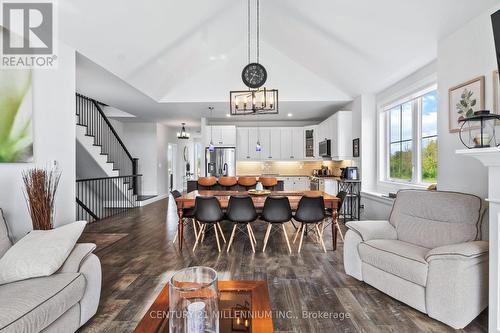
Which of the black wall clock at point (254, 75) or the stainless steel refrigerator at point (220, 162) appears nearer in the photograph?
the black wall clock at point (254, 75)

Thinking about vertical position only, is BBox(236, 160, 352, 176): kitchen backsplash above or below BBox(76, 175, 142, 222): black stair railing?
above

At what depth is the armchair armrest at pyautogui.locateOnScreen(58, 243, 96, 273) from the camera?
1.91 meters

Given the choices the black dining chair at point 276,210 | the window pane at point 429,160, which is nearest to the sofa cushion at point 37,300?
the black dining chair at point 276,210

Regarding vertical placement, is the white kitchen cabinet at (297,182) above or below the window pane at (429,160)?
below

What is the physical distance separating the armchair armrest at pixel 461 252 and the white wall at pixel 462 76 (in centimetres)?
102

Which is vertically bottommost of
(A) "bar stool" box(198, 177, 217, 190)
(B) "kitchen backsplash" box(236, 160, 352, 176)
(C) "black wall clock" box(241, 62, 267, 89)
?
(A) "bar stool" box(198, 177, 217, 190)

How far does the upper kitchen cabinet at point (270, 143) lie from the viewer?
28.0ft

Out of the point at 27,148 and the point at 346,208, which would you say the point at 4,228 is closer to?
the point at 27,148

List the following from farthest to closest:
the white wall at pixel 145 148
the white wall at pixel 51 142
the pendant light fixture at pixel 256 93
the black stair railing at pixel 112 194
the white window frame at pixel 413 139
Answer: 1. the white wall at pixel 145 148
2. the black stair railing at pixel 112 194
3. the pendant light fixture at pixel 256 93
4. the white window frame at pixel 413 139
5. the white wall at pixel 51 142

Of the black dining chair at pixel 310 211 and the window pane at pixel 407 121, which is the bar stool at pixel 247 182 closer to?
the black dining chair at pixel 310 211

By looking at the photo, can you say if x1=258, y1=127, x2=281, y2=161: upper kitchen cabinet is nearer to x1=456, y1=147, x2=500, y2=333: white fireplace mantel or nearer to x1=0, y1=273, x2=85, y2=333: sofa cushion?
x1=456, y1=147, x2=500, y2=333: white fireplace mantel

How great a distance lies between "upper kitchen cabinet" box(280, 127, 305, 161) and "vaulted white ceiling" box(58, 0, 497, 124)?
3.97 feet

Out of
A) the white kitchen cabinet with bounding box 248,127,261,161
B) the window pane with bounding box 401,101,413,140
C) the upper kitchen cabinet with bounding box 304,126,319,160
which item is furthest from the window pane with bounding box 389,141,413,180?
the white kitchen cabinet with bounding box 248,127,261,161

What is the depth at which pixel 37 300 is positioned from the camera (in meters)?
1.51
